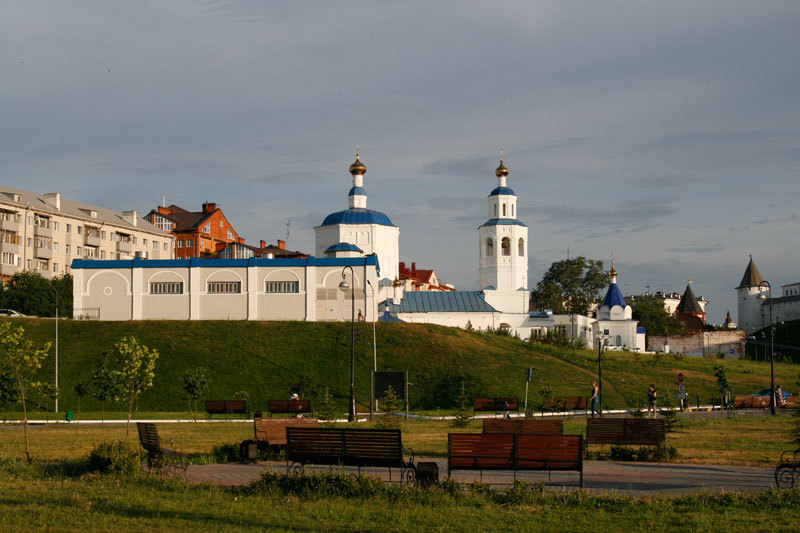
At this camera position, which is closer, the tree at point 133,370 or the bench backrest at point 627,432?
the bench backrest at point 627,432

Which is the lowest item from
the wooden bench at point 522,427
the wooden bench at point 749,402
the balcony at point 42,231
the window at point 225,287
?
the wooden bench at point 749,402

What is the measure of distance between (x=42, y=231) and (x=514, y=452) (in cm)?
7121

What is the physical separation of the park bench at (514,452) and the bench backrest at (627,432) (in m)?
3.56

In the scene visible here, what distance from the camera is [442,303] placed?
227ft

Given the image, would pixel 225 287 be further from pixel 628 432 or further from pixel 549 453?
pixel 549 453

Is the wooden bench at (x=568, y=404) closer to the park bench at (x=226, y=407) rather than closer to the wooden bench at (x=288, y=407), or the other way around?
the wooden bench at (x=288, y=407)

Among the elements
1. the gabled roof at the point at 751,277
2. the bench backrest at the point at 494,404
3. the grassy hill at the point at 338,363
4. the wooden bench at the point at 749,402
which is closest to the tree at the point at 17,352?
the bench backrest at the point at 494,404

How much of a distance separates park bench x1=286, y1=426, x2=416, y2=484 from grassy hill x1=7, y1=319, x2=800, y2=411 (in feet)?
86.0

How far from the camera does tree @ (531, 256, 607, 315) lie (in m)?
100

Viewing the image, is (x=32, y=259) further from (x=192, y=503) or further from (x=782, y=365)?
(x=192, y=503)

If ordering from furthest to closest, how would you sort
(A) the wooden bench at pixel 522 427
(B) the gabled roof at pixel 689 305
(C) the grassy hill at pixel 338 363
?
(B) the gabled roof at pixel 689 305, (C) the grassy hill at pixel 338 363, (A) the wooden bench at pixel 522 427

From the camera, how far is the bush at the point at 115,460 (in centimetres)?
1373

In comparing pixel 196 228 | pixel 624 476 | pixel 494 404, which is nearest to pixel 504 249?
pixel 196 228

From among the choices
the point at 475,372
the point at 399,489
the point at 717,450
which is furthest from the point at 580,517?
the point at 475,372
